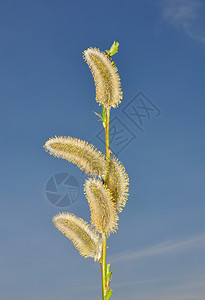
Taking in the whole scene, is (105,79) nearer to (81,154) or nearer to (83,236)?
(81,154)

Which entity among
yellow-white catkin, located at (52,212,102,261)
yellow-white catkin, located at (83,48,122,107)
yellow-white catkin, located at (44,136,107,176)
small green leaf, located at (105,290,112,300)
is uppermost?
yellow-white catkin, located at (83,48,122,107)

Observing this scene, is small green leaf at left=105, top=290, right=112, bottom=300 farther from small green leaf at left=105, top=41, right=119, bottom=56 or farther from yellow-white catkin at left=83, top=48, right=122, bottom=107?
small green leaf at left=105, top=41, right=119, bottom=56

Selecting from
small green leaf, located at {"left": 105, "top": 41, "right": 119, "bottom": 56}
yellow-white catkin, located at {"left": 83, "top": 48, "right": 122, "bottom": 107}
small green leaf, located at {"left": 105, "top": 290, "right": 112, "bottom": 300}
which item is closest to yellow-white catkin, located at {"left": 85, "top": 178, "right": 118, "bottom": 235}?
small green leaf, located at {"left": 105, "top": 290, "right": 112, "bottom": 300}

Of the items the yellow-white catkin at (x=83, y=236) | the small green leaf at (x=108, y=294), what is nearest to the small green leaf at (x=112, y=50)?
the yellow-white catkin at (x=83, y=236)

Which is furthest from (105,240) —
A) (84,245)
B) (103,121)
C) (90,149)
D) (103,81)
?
(103,81)

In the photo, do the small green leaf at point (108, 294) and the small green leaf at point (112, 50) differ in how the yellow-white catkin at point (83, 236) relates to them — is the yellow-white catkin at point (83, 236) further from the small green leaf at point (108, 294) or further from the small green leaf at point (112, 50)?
→ the small green leaf at point (112, 50)
